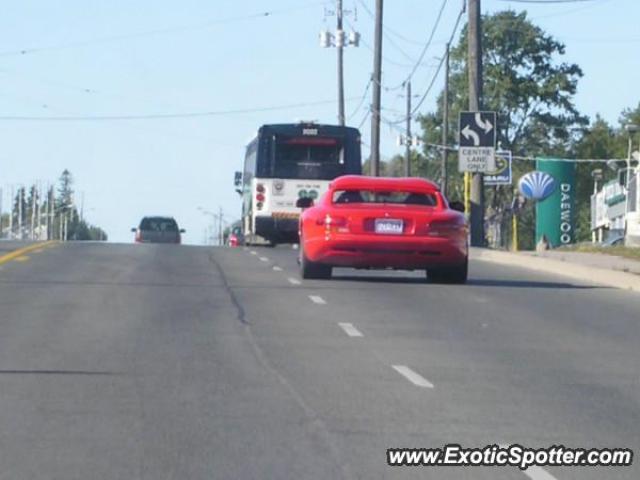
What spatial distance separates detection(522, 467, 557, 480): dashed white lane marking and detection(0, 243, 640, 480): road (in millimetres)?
12

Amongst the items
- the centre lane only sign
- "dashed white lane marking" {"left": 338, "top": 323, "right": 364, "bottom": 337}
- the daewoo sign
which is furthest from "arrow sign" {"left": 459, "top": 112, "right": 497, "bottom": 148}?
"dashed white lane marking" {"left": 338, "top": 323, "right": 364, "bottom": 337}

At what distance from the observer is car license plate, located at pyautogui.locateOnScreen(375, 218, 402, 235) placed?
78.7ft

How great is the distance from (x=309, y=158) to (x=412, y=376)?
3019 cm

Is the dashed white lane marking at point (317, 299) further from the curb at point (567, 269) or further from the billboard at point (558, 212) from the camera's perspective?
the billboard at point (558, 212)

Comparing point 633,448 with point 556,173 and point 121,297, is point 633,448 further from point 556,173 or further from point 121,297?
point 556,173

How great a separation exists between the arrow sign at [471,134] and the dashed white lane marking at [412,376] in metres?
23.5

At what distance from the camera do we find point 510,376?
14578 mm

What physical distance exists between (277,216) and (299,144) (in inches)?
79.4

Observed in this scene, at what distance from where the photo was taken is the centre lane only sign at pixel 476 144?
3809 centimetres

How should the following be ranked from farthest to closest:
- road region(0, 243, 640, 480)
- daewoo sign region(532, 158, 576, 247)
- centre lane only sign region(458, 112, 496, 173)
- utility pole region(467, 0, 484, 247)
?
daewoo sign region(532, 158, 576, 247)
utility pole region(467, 0, 484, 247)
centre lane only sign region(458, 112, 496, 173)
road region(0, 243, 640, 480)

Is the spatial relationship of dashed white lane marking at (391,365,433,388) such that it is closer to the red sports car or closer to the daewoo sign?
the red sports car

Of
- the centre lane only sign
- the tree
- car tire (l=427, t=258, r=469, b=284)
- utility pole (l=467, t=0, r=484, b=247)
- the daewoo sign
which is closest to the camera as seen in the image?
car tire (l=427, t=258, r=469, b=284)

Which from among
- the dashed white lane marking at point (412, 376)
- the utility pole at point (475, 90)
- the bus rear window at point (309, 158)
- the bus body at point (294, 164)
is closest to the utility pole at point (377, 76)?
the bus body at point (294, 164)

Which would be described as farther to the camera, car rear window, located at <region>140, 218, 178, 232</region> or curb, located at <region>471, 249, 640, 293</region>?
car rear window, located at <region>140, 218, 178, 232</region>
